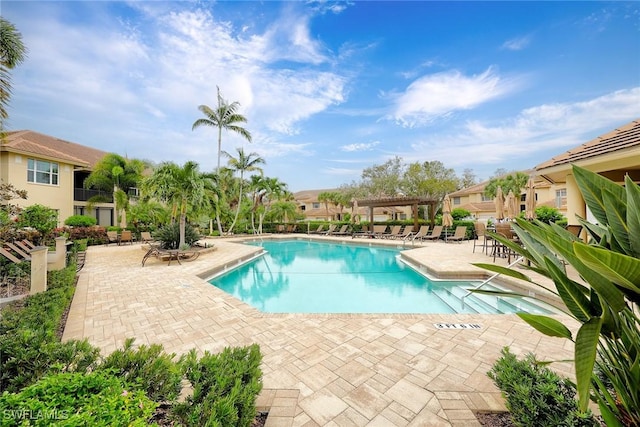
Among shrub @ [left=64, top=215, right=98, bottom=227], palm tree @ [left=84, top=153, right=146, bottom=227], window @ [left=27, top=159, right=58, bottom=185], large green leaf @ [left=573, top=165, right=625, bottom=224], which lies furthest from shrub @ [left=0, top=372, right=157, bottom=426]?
palm tree @ [left=84, top=153, right=146, bottom=227]

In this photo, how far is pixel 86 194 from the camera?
21.0m

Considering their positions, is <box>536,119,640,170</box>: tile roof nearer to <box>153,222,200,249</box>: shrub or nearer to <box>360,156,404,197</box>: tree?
<box>153,222,200,249</box>: shrub

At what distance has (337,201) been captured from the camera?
131ft

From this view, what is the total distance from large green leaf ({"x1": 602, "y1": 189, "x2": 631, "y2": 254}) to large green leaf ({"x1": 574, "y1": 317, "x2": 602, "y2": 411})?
2.34 feet

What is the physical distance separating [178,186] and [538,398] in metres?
12.3

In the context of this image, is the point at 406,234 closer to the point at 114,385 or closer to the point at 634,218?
the point at 634,218

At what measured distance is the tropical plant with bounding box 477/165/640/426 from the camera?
2.68 ft

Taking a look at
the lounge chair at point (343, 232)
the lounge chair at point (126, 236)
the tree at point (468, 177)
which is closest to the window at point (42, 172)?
the lounge chair at point (126, 236)

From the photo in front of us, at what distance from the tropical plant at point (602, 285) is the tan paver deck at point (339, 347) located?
141 centimetres

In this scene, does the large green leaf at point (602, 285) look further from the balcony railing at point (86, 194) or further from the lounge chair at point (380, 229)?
the balcony railing at point (86, 194)

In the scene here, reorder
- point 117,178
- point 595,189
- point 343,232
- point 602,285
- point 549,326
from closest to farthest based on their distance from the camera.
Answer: point 602,285
point 549,326
point 595,189
point 117,178
point 343,232

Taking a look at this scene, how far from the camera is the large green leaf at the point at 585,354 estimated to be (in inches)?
28.1

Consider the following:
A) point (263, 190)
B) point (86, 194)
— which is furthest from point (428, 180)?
point (86, 194)

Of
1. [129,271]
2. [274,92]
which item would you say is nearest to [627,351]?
[129,271]
